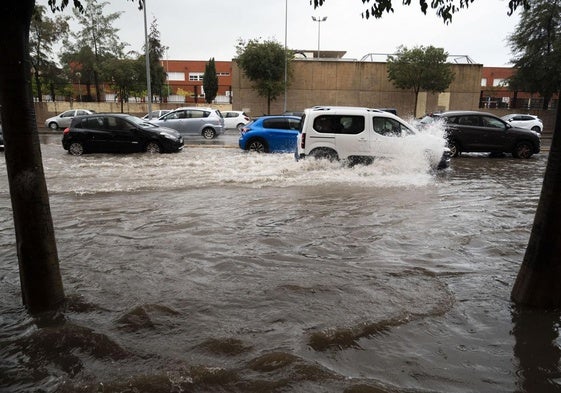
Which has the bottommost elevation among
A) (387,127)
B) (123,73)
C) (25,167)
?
(387,127)

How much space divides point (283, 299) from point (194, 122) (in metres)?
18.3

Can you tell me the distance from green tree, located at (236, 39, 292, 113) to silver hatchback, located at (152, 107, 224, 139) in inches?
565

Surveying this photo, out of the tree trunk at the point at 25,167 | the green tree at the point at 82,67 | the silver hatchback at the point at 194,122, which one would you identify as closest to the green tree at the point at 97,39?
the green tree at the point at 82,67

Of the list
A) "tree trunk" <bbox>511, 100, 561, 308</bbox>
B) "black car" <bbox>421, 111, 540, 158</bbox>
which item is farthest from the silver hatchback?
"tree trunk" <bbox>511, 100, 561, 308</bbox>

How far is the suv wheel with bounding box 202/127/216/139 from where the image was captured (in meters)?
21.8

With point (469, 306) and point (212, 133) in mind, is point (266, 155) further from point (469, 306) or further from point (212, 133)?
point (469, 306)

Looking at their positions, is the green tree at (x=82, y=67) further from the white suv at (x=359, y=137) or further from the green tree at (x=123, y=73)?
the white suv at (x=359, y=137)

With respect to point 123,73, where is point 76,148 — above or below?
below

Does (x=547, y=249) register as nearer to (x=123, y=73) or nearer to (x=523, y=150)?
(x=523, y=150)

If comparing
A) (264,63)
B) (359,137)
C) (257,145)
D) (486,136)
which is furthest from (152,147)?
(264,63)

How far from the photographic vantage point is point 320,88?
126ft

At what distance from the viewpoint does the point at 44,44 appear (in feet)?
124

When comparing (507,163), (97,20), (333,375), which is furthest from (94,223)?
(97,20)

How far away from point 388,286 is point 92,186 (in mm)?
7924
